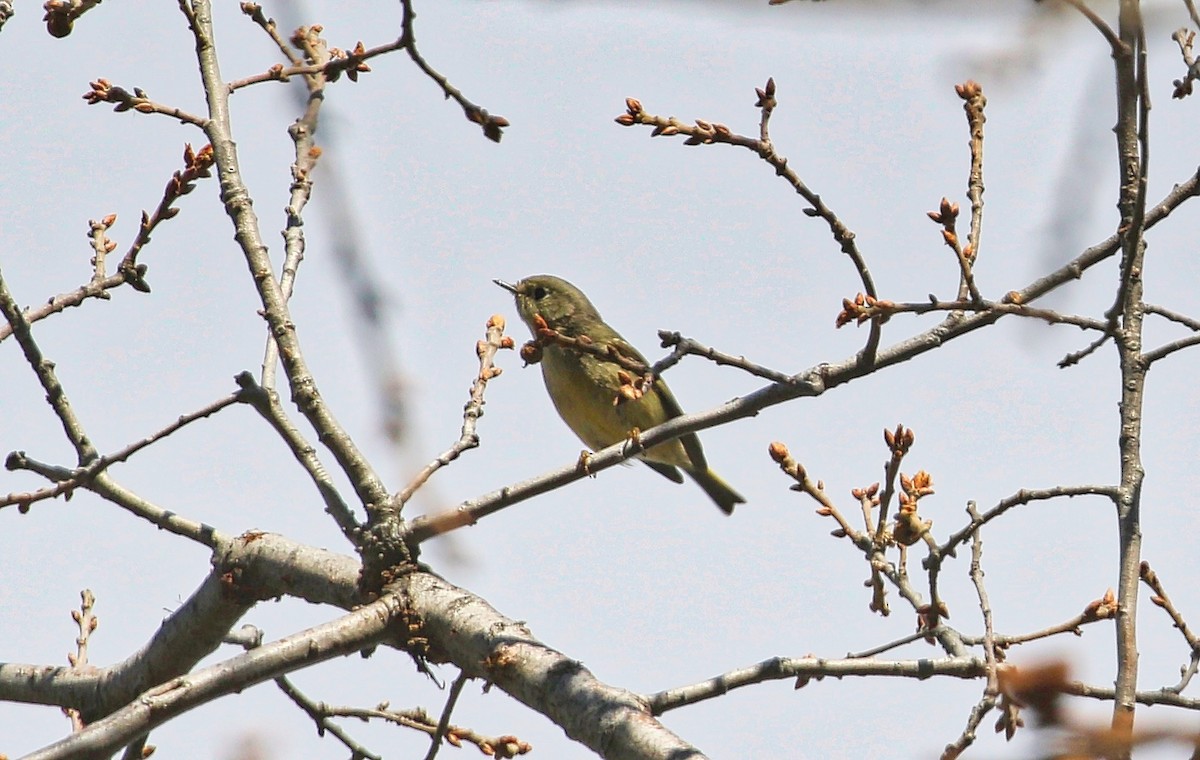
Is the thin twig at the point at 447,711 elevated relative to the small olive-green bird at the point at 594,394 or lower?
lower

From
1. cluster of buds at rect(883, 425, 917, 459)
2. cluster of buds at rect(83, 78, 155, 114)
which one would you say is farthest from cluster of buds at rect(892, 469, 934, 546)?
cluster of buds at rect(83, 78, 155, 114)

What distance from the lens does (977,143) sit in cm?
411

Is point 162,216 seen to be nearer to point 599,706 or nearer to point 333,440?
point 333,440

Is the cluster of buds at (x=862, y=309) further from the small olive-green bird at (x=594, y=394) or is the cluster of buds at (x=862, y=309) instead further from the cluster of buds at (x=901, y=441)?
the small olive-green bird at (x=594, y=394)

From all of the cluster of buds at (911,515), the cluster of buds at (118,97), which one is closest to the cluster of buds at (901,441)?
the cluster of buds at (911,515)

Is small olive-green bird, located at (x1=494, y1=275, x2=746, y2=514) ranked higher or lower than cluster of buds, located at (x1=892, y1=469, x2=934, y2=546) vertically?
higher

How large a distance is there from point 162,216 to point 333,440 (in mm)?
1138

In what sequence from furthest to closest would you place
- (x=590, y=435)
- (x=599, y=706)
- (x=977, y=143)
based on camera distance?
(x=590, y=435) → (x=977, y=143) → (x=599, y=706)

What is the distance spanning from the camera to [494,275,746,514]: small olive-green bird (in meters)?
8.77

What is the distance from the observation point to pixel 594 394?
8.76 m

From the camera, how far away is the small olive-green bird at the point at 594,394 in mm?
8766

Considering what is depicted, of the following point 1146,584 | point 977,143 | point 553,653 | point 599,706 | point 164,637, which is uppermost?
point 977,143

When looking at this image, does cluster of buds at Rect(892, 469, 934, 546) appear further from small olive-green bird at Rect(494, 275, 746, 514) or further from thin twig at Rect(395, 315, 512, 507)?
small olive-green bird at Rect(494, 275, 746, 514)

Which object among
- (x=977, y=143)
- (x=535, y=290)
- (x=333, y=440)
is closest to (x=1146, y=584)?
(x=977, y=143)
